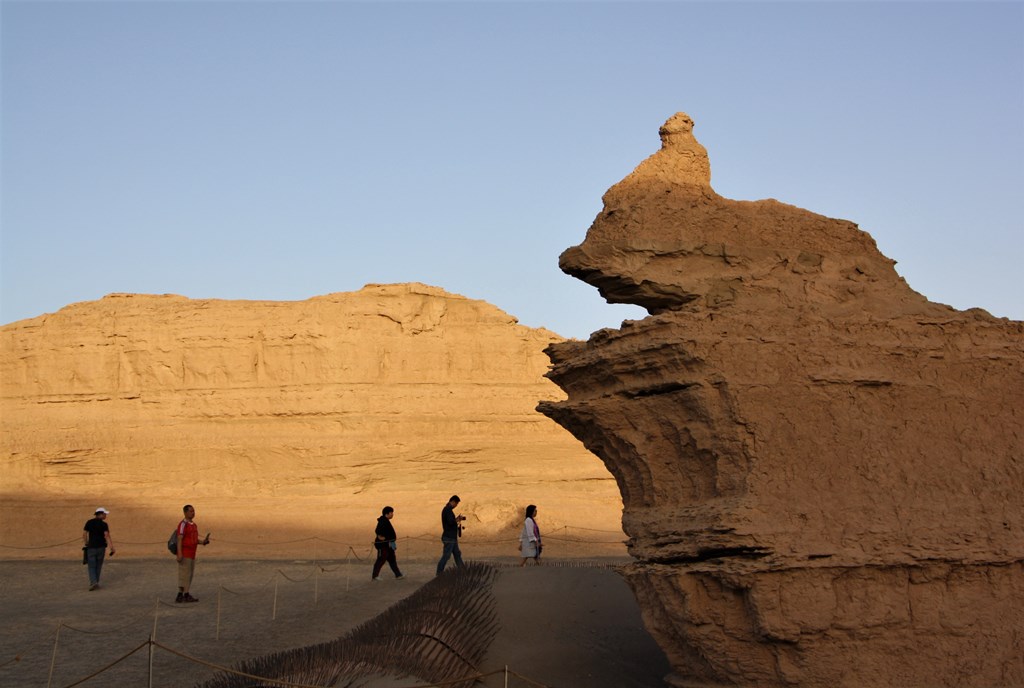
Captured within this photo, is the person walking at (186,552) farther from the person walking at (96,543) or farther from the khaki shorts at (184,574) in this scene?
the person walking at (96,543)

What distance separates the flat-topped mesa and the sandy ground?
11.0 feet

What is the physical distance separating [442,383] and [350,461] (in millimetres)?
3873

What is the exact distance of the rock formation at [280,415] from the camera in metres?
29.6

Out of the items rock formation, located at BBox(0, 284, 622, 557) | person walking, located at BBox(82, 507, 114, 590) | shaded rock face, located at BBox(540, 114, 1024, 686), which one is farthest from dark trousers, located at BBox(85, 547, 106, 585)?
shaded rock face, located at BBox(540, 114, 1024, 686)

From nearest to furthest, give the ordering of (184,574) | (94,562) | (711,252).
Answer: (711,252) → (184,574) → (94,562)

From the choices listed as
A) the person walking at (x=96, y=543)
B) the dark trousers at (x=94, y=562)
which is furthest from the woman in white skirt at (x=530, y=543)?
the dark trousers at (x=94, y=562)

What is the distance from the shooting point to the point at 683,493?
8.07 m

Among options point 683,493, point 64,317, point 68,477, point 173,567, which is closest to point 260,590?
point 173,567

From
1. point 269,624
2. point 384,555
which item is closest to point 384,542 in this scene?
point 384,555

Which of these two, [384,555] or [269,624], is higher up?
[384,555]

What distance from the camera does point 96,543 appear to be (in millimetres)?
17344

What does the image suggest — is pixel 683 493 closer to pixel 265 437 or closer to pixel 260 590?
pixel 260 590

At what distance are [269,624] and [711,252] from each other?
27.1 feet

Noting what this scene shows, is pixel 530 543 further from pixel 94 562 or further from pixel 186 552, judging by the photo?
pixel 94 562
